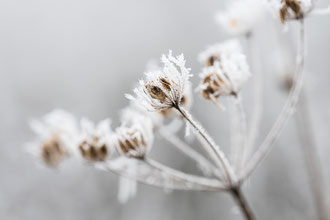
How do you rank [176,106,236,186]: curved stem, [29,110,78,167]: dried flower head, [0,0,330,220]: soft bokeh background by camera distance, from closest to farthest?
1. [176,106,236,186]: curved stem
2. [29,110,78,167]: dried flower head
3. [0,0,330,220]: soft bokeh background

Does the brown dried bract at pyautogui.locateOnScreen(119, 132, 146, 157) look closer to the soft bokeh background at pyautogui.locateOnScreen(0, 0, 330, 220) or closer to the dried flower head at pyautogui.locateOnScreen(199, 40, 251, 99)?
the dried flower head at pyautogui.locateOnScreen(199, 40, 251, 99)

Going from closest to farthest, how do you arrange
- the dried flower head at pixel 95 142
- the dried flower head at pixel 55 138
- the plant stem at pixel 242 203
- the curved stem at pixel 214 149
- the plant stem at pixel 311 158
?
the curved stem at pixel 214 149 < the plant stem at pixel 242 203 < the dried flower head at pixel 95 142 < the dried flower head at pixel 55 138 < the plant stem at pixel 311 158

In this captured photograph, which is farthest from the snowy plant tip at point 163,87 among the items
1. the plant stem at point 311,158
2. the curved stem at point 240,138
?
the plant stem at point 311,158

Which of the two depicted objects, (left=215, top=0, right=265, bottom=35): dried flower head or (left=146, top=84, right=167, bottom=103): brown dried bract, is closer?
(left=146, top=84, right=167, bottom=103): brown dried bract

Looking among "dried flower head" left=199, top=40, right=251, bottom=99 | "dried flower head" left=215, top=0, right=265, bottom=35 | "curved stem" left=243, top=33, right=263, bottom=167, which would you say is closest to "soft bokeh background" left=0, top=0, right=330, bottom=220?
"dried flower head" left=215, top=0, right=265, bottom=35

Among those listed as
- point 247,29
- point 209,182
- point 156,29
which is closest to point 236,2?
point 247,29

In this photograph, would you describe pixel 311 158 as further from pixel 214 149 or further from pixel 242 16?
pixel 214 149

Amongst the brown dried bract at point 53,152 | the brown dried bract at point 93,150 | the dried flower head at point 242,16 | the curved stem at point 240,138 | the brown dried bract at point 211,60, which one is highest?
the brown dried bract at point 53,152

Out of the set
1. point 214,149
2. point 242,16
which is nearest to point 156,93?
point 214,149

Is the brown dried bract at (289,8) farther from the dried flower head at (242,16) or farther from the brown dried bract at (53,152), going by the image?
the brown dried bract at (53,152)
